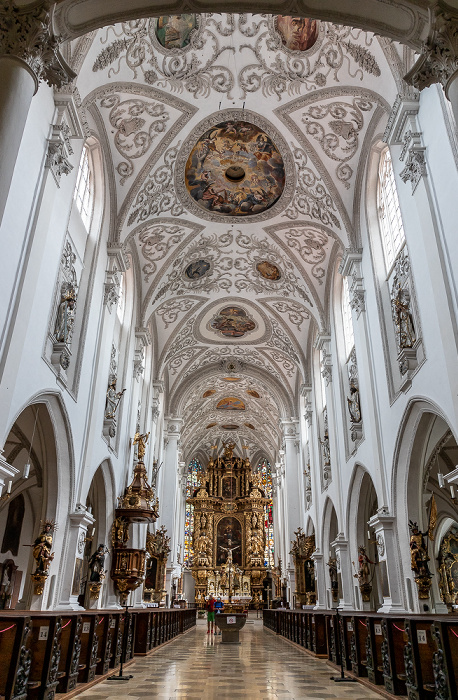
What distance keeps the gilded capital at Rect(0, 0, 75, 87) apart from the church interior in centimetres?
3

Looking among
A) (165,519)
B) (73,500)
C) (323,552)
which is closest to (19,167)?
(73,500)

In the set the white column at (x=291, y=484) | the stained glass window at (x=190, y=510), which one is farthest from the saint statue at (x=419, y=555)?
the stained glass window at (x=190, y=510)

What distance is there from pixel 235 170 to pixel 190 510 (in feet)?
101

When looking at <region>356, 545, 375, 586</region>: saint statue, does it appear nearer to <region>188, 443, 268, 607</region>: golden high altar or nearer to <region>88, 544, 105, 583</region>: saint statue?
<region>88, 544, 105, 583</region>: saint statue

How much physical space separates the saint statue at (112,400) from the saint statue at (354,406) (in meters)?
6.13

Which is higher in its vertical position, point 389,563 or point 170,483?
point 170,483

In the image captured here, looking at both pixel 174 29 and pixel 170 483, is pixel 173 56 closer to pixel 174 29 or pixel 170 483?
pixel 174 29

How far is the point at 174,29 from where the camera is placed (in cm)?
1145

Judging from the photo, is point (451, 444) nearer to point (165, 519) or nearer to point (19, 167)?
point (19, 167)

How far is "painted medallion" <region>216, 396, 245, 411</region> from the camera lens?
32406mm

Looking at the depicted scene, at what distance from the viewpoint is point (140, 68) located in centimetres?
1192

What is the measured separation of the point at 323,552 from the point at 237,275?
33.6 ft

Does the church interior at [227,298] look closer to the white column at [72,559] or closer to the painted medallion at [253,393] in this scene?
the white column at [72,559]

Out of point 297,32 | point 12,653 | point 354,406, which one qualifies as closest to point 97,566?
point 354,406
